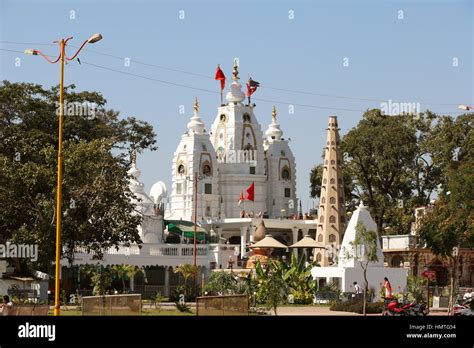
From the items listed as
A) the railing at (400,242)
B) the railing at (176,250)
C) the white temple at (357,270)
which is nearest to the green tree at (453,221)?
the white temple at (357,270)

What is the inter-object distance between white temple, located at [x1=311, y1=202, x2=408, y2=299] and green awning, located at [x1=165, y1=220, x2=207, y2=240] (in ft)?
72.3

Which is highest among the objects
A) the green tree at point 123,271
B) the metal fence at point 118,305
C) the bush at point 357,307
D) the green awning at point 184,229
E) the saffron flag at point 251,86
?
the saffron flag at point 251,86

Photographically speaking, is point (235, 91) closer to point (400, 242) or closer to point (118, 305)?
point (400, 242)

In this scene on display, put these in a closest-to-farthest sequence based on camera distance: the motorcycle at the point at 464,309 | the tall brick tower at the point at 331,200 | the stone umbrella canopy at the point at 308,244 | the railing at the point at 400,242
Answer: the motorcycle at the point at 464,309 < the stone umbrella canopy at the point at 308,244 < the tall brick tower at the point at 331,200 < the railing at the point at 400,242

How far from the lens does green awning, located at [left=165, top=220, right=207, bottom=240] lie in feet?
276

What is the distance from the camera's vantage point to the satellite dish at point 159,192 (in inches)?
3520

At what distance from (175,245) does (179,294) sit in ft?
58.4

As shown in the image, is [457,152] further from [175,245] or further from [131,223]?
[131,223]

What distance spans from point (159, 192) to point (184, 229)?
6258 mm

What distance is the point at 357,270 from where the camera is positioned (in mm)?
62531

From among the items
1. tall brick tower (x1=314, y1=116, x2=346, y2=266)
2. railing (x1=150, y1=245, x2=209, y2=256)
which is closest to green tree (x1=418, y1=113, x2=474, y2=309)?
tall brick tower (x1=314, y1=116, x2=346, y2=266)

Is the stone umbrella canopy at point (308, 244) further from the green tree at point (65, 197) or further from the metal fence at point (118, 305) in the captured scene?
the metal fence at point (118, 305)

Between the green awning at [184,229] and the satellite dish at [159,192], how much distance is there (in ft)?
9.82
